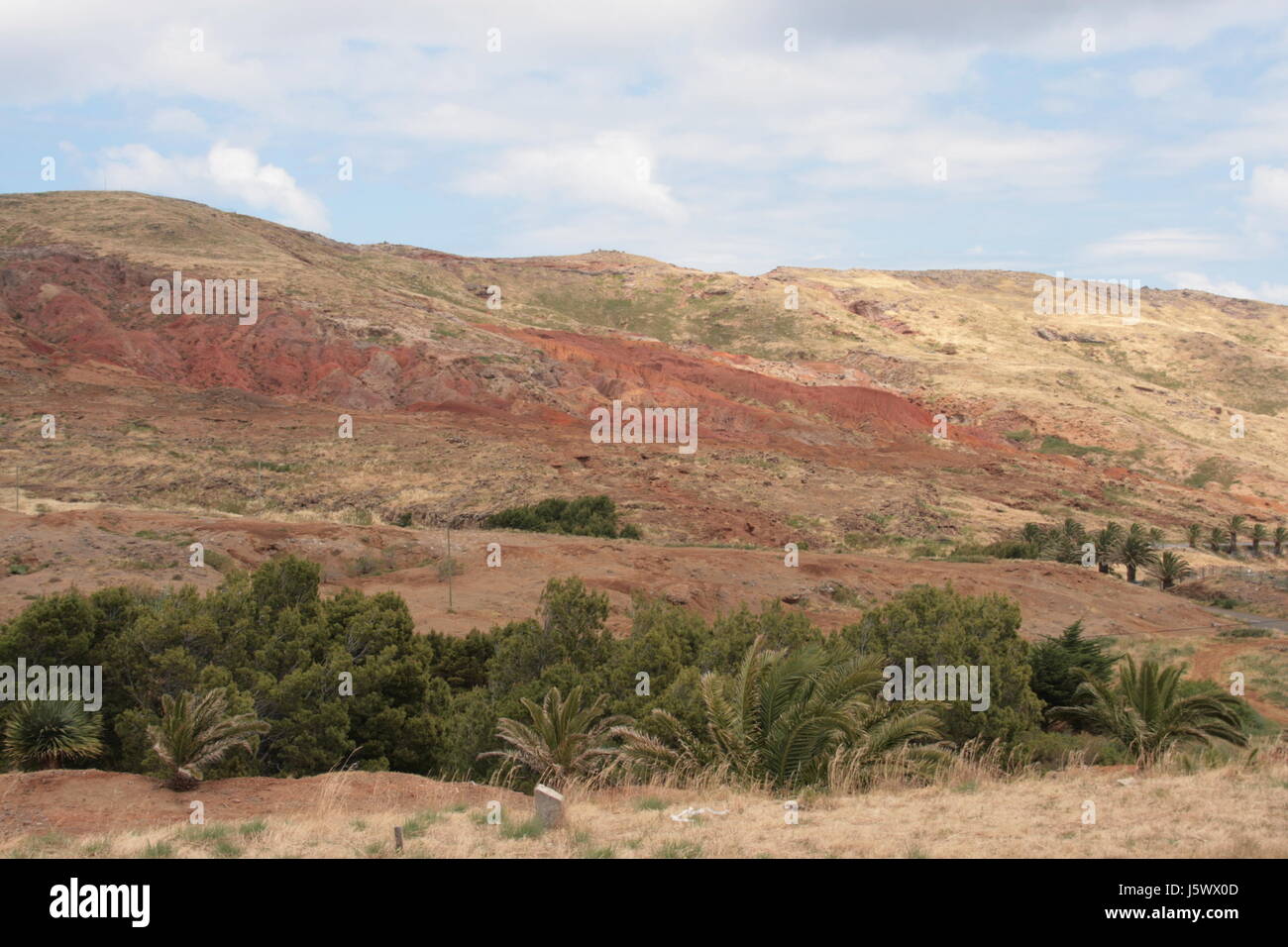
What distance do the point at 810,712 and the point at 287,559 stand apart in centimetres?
896

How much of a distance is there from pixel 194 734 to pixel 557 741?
3423 millimetres

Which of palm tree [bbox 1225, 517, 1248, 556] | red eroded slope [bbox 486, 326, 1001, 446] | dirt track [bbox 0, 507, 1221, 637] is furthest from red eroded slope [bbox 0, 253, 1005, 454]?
dirt track [bbox 0, 507, 1221, 637]

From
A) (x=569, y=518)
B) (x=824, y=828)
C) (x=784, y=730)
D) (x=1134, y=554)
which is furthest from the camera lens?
(x=1134, y=554)

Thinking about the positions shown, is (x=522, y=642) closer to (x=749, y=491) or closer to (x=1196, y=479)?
(x=749, y=491)

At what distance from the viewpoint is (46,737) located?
10.6 meters

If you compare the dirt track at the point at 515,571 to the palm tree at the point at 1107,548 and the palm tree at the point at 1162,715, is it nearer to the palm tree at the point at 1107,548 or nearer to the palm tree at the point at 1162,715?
the palm tree at the point at 1107,548

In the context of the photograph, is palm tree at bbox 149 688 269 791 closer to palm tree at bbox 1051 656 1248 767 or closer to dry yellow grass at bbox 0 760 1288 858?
dry yellow grass at bbox 0 760 1288 858

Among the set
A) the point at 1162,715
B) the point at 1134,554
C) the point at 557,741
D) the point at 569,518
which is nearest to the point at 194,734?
the point at 557,741

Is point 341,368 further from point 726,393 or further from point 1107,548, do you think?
point 1107,548

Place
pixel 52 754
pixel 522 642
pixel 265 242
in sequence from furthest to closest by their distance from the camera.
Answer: pixel 265 242 < pixel 522 642 < pixel 52 754

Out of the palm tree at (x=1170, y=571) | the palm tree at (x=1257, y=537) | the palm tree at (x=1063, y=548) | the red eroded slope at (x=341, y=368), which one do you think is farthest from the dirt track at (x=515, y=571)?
the red eroded slope at (x=341, y=368)
